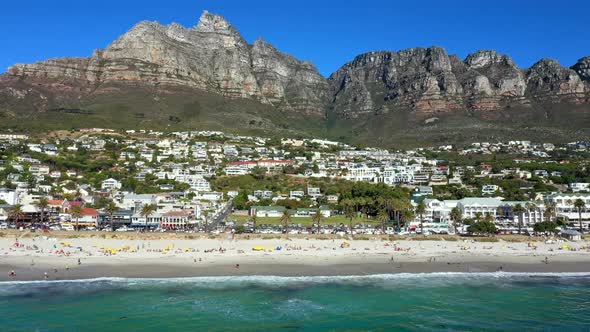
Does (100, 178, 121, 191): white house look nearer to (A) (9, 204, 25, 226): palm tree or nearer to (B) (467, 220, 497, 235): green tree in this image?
(A) (9, 204, 25, 226): palm tree

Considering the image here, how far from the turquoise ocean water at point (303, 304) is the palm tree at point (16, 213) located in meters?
34.2

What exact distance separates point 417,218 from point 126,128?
4121 inches

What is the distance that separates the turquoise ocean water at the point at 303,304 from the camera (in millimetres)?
30469

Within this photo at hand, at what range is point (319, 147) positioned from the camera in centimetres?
16725

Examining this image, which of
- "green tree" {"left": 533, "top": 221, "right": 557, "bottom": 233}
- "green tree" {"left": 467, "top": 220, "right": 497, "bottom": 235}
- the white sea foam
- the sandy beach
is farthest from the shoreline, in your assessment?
"green tree" {"left": 533, "top": 221, "right": 557, "bottom": 233}

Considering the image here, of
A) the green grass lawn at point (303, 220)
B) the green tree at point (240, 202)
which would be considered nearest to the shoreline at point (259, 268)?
the green grass lawn at point (303, 220)

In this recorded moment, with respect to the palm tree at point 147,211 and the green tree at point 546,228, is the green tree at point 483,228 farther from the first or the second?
the palm tree at point 147,211

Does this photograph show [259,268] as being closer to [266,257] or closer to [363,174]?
[266,257]

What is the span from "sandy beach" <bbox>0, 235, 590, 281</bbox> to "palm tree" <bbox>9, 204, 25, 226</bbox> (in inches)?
423

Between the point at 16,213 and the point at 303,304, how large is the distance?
170 ft

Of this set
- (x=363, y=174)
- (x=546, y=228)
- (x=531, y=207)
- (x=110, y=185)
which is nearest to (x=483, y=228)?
(x=546, y=228)

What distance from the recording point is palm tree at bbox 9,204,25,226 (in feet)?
227

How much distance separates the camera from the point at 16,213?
69375 millimetres

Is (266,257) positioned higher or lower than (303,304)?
higher
